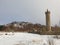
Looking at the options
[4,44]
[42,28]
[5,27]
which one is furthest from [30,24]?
[4,44]

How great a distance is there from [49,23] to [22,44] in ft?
20.4

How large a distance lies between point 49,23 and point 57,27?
1086 mm

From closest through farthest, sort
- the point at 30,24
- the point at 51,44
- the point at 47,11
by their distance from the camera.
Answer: the point at 51,44 < the point at 47,11 < the point at 30,24

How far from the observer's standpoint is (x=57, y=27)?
30.2 ft

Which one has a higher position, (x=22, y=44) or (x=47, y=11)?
(x=47, y=11)

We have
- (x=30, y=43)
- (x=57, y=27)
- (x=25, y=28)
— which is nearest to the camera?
(x=30, y=43)

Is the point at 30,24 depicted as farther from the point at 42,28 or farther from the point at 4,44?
the point at 4,44

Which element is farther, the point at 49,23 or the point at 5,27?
the point at 5,27

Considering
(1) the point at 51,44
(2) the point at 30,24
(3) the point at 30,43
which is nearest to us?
(1) the point at 51,44

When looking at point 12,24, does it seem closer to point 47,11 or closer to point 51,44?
point 47,11

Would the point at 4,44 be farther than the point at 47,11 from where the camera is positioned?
No

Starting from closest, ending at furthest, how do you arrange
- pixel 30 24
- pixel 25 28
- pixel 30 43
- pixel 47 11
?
1. pixel 30 43
2. pixel 47 11
3. pixel 30 24
4. pixel 25 28

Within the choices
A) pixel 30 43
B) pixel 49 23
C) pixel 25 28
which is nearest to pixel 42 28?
pixel 49 23

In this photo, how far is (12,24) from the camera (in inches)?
452
